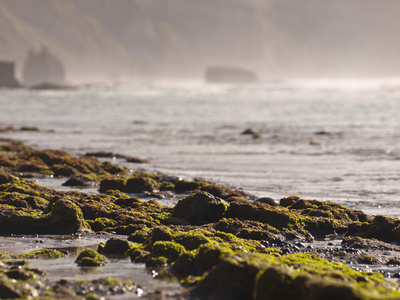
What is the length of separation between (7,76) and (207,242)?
192553 millimetres

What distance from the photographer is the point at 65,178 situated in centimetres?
2067

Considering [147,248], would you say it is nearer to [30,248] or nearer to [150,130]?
[30,248]

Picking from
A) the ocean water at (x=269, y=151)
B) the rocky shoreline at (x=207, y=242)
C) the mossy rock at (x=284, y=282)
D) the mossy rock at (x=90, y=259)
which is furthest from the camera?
the ocean water at (x=269, y=151)

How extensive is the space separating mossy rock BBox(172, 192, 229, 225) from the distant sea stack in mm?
184450

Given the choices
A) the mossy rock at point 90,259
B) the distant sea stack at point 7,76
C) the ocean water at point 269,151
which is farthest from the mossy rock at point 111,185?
the distant sea stack at point 7,76

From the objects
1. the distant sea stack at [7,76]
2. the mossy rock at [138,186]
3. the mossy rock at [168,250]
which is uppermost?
the distant sea stack at [7,76]

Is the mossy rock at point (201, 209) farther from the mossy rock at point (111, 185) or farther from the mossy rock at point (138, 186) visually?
the mossy rock at point (111, 185)

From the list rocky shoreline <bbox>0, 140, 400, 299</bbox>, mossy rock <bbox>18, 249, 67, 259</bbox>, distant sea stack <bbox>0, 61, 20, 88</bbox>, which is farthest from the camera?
distant sea stack <bbox>0, 61, 20, 88</bbox>

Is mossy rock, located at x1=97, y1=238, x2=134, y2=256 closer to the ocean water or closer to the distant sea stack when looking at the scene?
the ocean water

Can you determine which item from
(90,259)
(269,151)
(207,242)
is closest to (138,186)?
(207,242)

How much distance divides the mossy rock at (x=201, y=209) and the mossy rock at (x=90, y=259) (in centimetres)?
338

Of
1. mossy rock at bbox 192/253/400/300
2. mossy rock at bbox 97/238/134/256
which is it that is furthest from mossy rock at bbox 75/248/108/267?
mossy rock at bbox 192/253/400/300

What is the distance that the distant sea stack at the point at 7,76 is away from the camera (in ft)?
621

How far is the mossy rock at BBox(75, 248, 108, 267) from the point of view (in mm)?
10086
